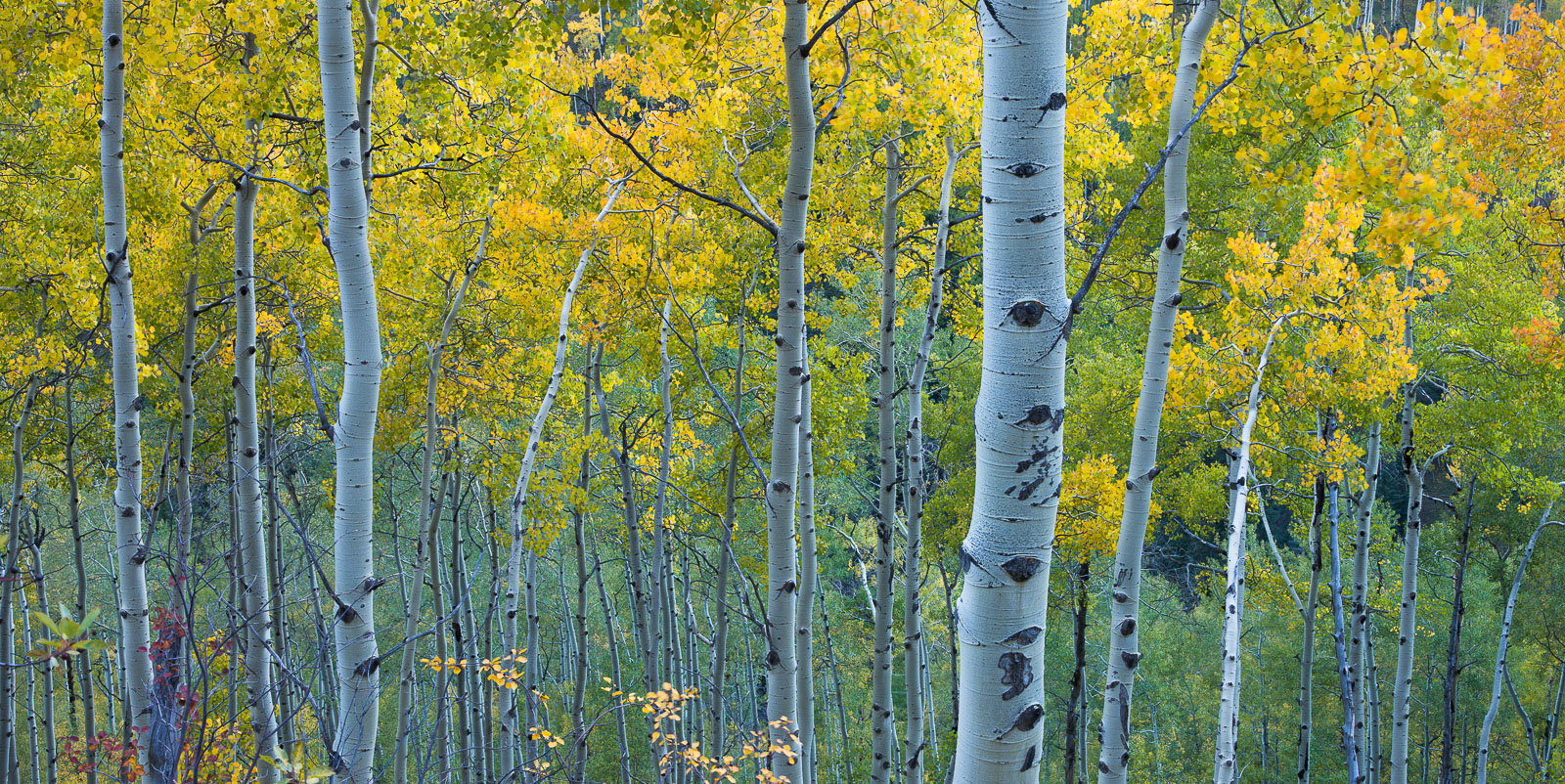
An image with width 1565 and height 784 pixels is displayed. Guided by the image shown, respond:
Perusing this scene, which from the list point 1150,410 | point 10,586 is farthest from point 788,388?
point 10,586

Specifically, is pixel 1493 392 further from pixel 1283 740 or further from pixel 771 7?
pixel 1283 740

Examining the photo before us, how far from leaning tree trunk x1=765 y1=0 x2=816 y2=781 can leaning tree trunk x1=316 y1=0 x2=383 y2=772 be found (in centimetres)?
157

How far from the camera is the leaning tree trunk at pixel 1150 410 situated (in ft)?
12.5

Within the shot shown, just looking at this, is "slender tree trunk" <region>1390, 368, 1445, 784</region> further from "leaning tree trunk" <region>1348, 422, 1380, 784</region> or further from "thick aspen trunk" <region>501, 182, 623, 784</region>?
"thick aspen trunk" <region>501, 182, 623, 784</region>

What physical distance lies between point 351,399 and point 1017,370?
99.4 inches

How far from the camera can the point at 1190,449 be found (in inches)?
501

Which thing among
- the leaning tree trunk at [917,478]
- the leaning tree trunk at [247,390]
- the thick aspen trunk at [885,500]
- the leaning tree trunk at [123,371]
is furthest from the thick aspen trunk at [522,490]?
the leaning tree trunk at [917,478]

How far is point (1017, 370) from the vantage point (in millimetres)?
1633

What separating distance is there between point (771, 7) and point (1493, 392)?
10080 mm

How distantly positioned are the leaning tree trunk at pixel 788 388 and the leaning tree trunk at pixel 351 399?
62.0 inches

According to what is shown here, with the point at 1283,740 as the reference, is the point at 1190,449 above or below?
above

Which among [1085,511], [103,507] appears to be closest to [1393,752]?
[1085,511]

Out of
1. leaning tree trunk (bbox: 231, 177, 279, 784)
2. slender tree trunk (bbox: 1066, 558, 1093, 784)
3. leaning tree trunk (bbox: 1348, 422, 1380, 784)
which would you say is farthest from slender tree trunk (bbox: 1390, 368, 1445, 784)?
leaning tree trunk (bbox: 231, 177, 279, 784)

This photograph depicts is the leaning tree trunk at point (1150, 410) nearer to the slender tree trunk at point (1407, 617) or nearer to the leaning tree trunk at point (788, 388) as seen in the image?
the leaning tree trunk at point (788, 388)
